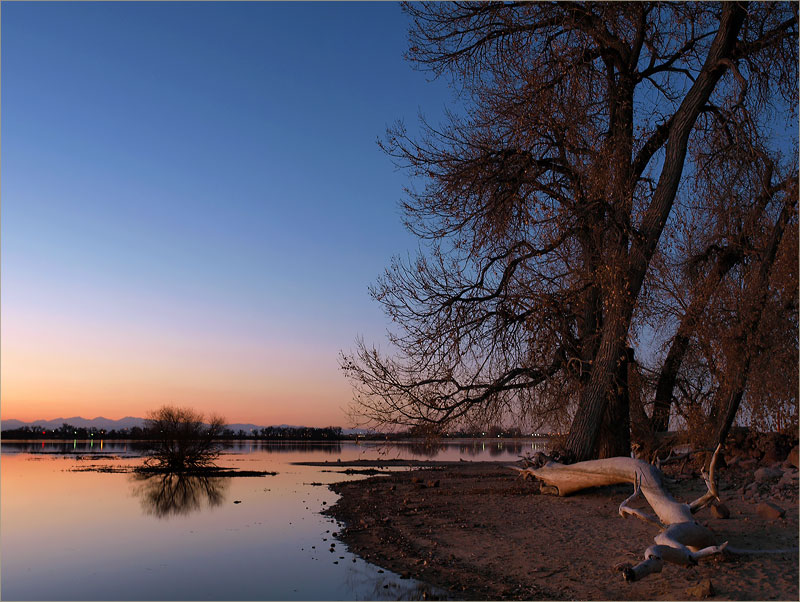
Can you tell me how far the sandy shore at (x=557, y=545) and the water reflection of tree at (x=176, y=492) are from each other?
9493 millimetres

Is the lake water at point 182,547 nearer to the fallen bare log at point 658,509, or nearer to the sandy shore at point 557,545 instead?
the sandy shore at point 557,545

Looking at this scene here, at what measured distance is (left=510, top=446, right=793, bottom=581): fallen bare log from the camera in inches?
296

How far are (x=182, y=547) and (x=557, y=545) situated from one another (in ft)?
29.9

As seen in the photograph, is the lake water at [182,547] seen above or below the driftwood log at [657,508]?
below

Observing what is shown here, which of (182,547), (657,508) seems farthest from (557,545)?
(182,547)

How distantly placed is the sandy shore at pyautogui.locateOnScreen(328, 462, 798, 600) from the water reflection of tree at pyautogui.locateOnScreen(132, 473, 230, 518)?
9493mm

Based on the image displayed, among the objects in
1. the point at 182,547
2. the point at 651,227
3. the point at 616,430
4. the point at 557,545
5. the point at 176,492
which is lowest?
the point at 176,492

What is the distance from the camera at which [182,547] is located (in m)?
14.9

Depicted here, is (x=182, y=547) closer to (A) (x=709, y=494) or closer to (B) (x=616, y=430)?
(B) (x=616, y=430)

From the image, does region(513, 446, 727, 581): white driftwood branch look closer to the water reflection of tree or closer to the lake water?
the lake water

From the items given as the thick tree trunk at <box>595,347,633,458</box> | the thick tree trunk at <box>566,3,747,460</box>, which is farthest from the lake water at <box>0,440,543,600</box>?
the thick tree trunk at <box>566,3,747,460</box>

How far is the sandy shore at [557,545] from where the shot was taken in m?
7.35

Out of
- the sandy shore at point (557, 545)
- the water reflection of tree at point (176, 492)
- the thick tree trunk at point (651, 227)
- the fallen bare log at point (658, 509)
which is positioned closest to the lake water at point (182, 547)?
the water reflection of tree at point (176, 492)

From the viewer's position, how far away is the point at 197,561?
13.0 m
